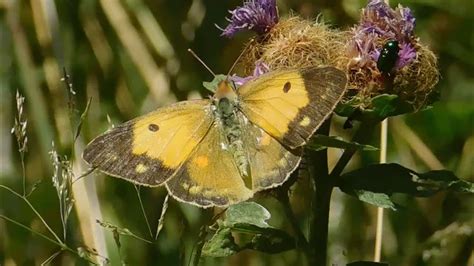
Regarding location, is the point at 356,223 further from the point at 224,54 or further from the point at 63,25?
the point at 63,25

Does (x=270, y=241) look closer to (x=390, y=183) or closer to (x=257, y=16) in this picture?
(x=390, y=183)

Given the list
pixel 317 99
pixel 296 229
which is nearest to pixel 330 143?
pixel 317 99

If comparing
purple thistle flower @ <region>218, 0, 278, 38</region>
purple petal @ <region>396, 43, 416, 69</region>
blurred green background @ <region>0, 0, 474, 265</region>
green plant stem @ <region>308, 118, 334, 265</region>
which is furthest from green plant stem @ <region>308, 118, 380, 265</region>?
blurred green background @ <region>0, 0, 474, 265</region>

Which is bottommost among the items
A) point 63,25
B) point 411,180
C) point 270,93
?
point 411,180

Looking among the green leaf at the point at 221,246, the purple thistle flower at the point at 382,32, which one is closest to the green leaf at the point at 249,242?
the green leaf at the point at 221,246

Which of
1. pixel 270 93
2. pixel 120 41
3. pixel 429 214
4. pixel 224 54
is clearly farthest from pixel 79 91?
pixel 270 93
